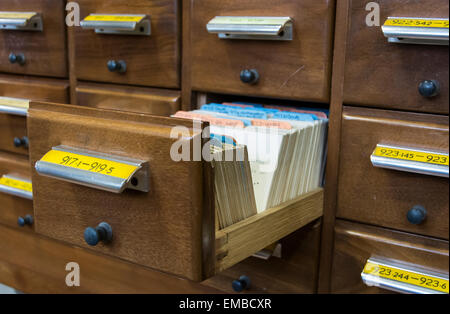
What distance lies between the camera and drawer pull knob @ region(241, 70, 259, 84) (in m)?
0.98

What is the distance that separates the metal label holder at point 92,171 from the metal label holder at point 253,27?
35 centimetres

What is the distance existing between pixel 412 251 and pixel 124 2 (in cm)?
71

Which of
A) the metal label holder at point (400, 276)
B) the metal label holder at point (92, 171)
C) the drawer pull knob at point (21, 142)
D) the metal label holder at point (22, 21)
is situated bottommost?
the metal label holder at point (400, 276)

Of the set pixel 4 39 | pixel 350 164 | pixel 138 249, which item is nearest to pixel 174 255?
pixel 138 249

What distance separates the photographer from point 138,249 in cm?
71

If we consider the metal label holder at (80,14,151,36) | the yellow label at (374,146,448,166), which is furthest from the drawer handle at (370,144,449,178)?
the metal label holder at (80,14,151,36)

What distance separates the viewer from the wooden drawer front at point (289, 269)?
3.22 feet

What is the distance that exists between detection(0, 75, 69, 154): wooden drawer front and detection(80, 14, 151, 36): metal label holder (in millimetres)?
199

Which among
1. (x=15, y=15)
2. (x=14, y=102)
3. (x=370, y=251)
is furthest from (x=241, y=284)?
(x=15, y=15)

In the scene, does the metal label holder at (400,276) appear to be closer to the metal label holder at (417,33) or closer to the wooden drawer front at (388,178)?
the wooden drawer front at (388,178)

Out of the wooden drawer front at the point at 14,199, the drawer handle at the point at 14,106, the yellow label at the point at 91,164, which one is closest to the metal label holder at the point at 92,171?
the yellow label at the point at 91,164

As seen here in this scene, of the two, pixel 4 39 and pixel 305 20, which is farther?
pixel 4 39
